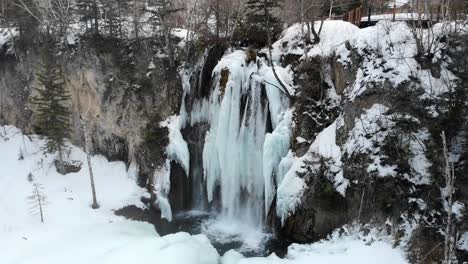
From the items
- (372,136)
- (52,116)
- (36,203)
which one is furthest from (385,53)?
(36,203)

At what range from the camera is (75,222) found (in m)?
14.7

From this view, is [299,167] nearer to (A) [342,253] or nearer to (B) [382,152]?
(B) [382,152]

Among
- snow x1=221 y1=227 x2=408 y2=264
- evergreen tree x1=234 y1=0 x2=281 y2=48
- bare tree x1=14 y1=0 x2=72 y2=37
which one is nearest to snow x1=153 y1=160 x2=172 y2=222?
snow x1=221 y1=227 x2=408 y2=264

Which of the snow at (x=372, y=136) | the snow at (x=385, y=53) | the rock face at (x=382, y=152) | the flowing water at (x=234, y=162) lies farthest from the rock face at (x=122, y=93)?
the snow at (x=372, y=136)

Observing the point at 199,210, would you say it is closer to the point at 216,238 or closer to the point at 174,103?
the point at 216,238

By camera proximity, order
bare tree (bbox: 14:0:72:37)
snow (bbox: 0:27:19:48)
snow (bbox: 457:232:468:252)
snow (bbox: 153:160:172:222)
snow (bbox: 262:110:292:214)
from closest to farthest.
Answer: snow (bbox: 457:232:468:252) < snow (bbox: 262:110:292:214) < snow (bbox: 153:160:172:222) < bare tree (bbox: 14:0:72:37) < snow (bbox: 0:27:19:48)

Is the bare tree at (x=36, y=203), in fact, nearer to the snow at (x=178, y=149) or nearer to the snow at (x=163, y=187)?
the snow at (x=163, y=187)

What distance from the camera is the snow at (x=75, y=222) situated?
12.0 meters

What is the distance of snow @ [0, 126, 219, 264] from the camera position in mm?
11977

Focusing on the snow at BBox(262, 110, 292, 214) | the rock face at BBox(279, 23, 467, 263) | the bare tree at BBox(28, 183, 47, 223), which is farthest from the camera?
the bare tree at BBox(28, 183, 47, 223)

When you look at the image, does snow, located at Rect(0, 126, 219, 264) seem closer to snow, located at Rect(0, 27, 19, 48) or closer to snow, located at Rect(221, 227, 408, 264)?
snow, located at Rect(221, 227, 408, 264)

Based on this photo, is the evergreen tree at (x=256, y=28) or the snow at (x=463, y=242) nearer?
the snow at (x=463, y=242)

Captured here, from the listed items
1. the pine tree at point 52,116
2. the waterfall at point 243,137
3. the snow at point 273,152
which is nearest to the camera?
the snow at point 273,152

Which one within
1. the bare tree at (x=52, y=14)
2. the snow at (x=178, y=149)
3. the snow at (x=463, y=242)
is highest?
the bare tree at (x=52, y=14)
